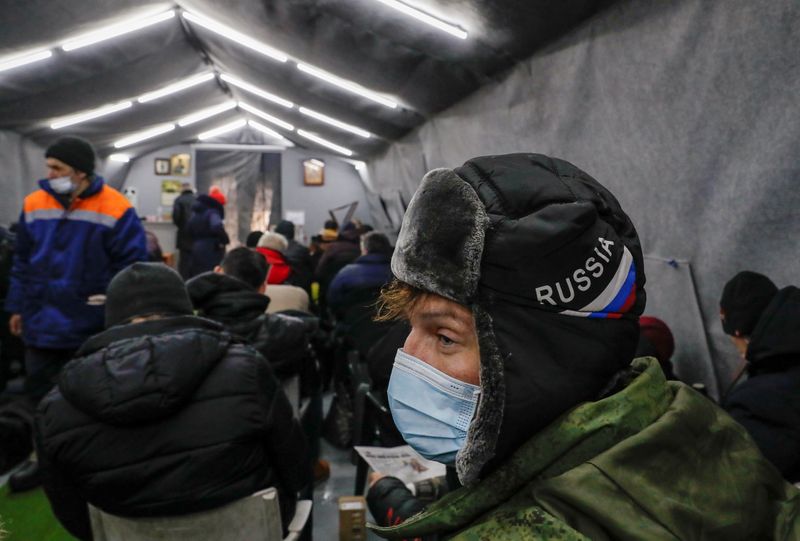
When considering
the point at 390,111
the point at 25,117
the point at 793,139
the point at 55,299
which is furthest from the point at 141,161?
the point at 793,139

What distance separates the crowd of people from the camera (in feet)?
2.46

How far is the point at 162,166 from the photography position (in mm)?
11805

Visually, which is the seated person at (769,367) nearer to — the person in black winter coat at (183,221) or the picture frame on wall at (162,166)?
the person in black winter coat at (183,221)

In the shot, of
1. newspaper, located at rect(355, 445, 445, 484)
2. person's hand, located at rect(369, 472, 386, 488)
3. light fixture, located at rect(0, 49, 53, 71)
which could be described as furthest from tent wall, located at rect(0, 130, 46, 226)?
person's hand, located at rect(369, 472, 386, 488)

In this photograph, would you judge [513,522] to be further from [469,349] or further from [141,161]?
[141,161]

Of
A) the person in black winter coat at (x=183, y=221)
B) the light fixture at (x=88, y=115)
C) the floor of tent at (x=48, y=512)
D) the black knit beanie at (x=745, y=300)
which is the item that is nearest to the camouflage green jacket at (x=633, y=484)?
the black knit beanie at (x=745, y=300)

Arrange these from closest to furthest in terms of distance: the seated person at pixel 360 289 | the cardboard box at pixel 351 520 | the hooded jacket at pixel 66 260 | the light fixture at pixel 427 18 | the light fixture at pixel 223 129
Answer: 1. the cardboard box at pixel 351 520
2. the hooded jacket at pixel 66 260
3. the light fixture at pixel 427 18
4. the seated person at pixel 360 289
5. the light fixture at pixel 223 129

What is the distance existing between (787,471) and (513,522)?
150cm

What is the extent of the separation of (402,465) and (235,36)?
16.6ft

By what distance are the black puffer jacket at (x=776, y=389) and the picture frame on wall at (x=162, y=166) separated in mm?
11805

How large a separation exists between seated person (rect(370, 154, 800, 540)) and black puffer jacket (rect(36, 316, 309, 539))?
0.84m

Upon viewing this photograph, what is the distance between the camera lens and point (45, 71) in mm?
5410

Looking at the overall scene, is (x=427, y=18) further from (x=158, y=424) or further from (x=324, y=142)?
(x=324, y=142)

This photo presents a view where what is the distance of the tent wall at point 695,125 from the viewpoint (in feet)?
6.04
